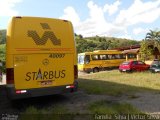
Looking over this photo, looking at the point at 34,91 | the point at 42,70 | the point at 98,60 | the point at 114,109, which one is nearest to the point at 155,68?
the point at 98,60

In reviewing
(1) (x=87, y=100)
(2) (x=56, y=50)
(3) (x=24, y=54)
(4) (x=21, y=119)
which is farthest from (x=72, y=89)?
(4) (x=21, y=119)

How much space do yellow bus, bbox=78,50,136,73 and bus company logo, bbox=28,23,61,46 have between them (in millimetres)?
28396

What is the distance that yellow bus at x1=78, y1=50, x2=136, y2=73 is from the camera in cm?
4016

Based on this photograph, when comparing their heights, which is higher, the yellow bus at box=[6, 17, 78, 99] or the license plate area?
the yellow bus at box=[6, 17, 78, 99]

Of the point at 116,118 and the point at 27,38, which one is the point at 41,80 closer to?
the point at 27,38

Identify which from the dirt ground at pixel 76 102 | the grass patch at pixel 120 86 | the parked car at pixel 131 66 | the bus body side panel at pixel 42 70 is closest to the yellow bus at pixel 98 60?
the parked car at pixel 131 66

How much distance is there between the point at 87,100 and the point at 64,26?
296 cm

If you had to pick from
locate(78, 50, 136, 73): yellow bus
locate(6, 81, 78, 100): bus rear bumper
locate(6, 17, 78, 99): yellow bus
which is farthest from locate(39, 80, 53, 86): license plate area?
locate(78, 50, 136, 73): yellow bus

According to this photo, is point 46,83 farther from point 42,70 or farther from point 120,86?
point 120,86

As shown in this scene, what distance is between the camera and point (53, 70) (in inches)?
455

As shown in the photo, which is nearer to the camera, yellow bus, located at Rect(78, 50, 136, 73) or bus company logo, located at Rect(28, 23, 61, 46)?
bus company logo, located at Rect(28, 23, 61, 46)

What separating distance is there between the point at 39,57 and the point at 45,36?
80cm

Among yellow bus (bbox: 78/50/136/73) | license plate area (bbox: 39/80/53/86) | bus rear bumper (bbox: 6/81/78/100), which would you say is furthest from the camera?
yellow bus (bbox: 78/50/136/73)

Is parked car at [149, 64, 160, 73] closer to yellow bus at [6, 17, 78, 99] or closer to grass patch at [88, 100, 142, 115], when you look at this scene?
yellow bus at [6, 17, 78, 99]
